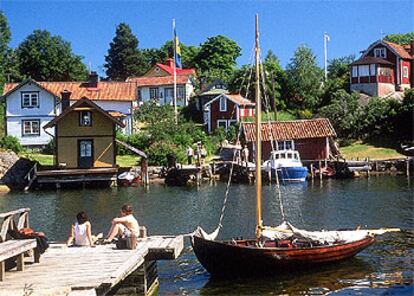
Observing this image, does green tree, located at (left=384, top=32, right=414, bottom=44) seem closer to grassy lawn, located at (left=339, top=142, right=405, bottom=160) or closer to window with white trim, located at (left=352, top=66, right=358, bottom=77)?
window with white trim, located at (left=352, top=66, right=358, bottom=77)

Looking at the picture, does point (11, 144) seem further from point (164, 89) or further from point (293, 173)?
point (164, 89)

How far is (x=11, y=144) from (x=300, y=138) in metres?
28.6

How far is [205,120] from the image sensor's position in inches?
3088

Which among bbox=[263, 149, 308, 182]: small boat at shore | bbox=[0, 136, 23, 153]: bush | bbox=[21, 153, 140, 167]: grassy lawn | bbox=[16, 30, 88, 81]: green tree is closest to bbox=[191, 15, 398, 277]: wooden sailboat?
bbox=[263, 149, 308, 182]: small boat at shore

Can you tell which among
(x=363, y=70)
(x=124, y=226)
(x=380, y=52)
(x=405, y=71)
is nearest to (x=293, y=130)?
(x=363, y=70)

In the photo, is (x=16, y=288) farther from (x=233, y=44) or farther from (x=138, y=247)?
(x=233, y=44)

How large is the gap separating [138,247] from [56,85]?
186 feet

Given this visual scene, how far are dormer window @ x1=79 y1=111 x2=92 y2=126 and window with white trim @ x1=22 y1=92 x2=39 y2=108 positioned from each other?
1498cm

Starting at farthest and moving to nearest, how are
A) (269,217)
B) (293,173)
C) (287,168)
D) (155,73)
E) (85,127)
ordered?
(155,73), (85,127), (293,173), (287,168), (269,217)

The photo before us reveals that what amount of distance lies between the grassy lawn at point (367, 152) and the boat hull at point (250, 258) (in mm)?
43906

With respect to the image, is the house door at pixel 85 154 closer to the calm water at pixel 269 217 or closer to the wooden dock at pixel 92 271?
the calm water at pixel 269 217

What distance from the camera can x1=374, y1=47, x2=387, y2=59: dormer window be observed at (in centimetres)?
8200

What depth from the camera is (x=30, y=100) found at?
223ft

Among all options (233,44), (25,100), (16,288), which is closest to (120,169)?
(25,100)
